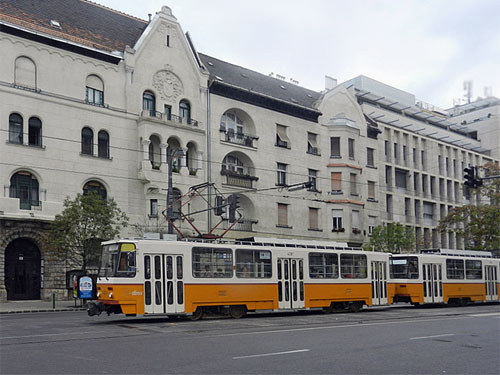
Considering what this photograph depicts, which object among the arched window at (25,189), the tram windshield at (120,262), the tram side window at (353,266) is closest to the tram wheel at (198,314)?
the tram windshield at (120,262)

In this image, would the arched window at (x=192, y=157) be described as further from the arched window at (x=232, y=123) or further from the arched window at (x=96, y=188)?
the arched window at (x=96, y=188)

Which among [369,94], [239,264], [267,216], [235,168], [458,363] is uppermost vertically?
[369,94]

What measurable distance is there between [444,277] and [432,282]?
1.07 meters

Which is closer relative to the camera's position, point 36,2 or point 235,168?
point 36,2

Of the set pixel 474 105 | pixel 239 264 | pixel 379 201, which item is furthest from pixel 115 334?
pixel 474 105

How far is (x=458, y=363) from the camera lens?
11.5m

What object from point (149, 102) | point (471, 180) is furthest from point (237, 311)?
point (149, 102)

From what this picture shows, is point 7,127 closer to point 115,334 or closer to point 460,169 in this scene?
point 115,334

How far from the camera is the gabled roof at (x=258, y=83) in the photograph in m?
47.0

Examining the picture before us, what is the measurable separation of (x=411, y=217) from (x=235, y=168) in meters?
21.7

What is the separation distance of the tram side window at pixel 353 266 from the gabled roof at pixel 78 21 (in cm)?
2015

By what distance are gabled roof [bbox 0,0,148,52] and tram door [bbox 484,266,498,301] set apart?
82.2ft

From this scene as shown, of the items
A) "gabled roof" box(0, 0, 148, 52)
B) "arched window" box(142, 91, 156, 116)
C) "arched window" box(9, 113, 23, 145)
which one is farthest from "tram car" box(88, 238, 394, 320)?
"gabled roof" box(0, 0, 148, 52)

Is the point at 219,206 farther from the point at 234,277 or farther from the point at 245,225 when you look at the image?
the point at 245,225
